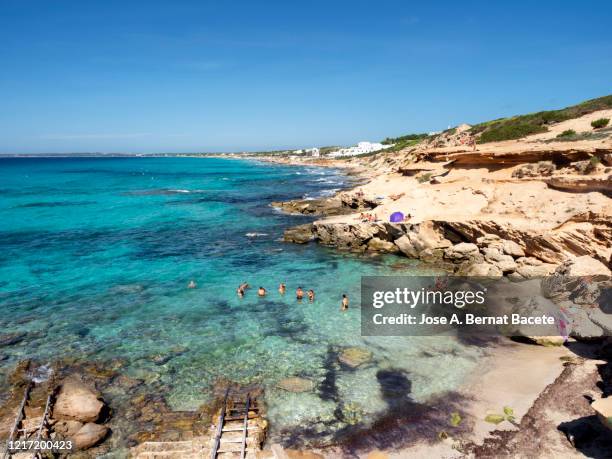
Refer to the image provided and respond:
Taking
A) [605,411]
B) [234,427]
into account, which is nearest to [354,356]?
[234,427]

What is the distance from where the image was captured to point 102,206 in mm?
51188

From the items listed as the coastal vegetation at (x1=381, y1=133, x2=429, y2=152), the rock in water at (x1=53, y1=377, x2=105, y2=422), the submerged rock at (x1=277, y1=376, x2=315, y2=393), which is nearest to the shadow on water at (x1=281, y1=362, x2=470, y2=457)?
the submerged rock at (x1=277, y1=376, x2=315, y2=393)

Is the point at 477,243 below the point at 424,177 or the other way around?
below

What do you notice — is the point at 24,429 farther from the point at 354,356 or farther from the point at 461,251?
the point at 461,251

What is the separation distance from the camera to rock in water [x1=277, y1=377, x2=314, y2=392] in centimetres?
1222

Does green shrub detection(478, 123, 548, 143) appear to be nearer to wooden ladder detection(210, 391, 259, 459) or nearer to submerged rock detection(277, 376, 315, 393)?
submerged rock detection(277, 376, 315, 393)

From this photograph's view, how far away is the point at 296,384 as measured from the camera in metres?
12.5

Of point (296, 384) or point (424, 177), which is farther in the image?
point (424, 177)

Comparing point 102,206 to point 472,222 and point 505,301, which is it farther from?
point 505,301

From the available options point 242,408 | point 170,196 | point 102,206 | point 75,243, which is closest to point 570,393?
point 242,408

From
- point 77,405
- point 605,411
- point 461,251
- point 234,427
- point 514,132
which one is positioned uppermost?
point 514,132

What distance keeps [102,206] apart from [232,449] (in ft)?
162

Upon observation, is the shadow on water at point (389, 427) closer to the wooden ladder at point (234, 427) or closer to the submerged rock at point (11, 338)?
the wooden ladder at point (234, 427)

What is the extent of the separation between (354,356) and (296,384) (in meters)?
2.63
